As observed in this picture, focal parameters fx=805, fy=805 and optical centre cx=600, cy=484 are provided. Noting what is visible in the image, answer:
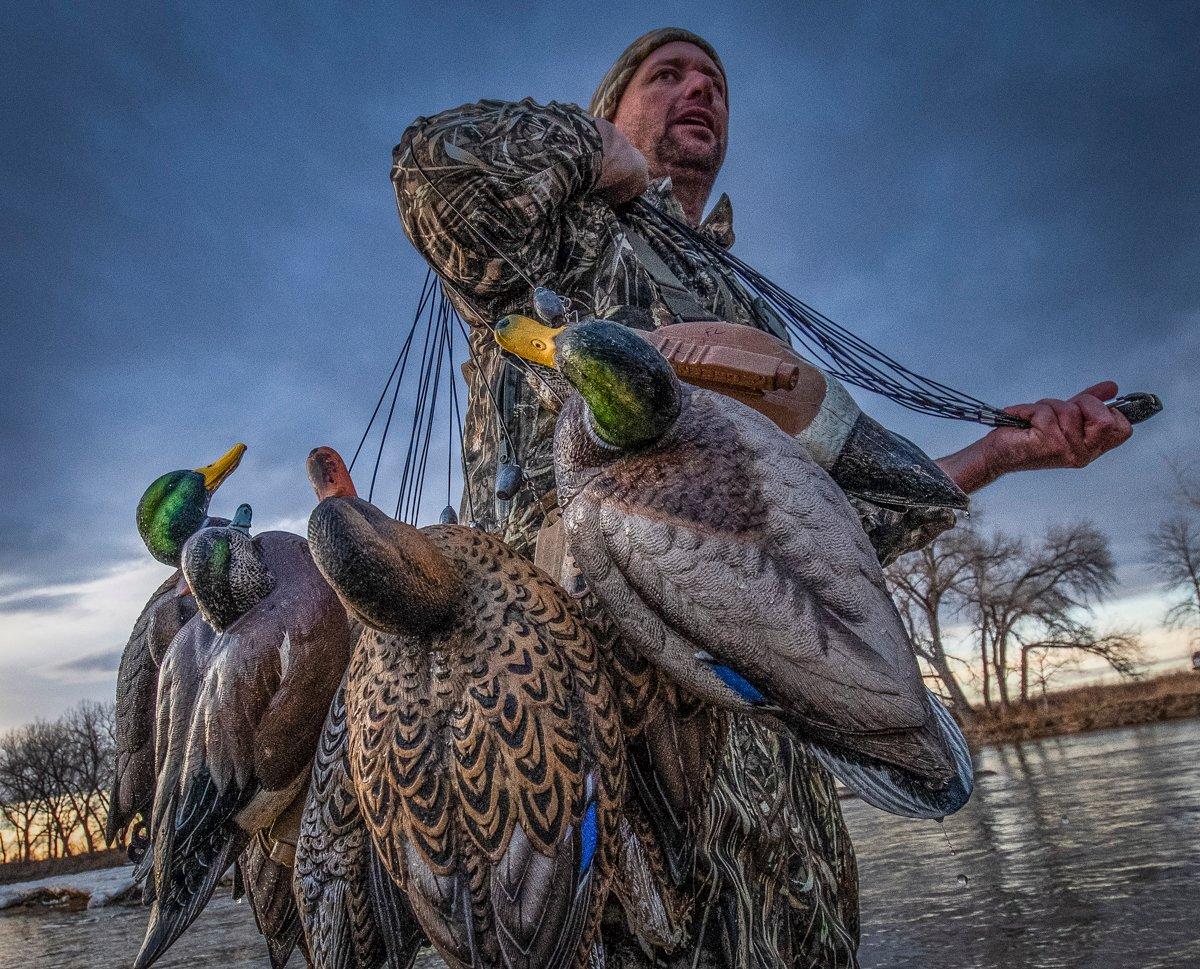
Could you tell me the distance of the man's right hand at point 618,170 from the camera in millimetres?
1311

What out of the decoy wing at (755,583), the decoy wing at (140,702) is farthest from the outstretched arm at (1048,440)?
the decoy wing at (140,702)

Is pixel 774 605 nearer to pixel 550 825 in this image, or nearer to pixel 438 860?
pixel 550 825

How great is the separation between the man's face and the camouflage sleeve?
0.70m

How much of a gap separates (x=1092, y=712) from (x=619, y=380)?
1930cm

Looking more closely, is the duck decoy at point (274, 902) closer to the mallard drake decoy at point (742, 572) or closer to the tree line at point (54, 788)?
the mallard drake decoy at point (742, 572)

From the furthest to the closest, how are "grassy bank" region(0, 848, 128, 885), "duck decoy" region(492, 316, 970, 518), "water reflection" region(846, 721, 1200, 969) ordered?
"grassy bank" region(0, 848, 128, 885) → "water reflection" region(846, 721, 1200, 969) → "duck decoy" region(492, 316, 970, 518)

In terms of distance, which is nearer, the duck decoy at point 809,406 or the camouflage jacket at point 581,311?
the duck decoy at point 809,406

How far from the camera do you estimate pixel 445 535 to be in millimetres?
897

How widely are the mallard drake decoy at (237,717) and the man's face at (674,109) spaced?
4.45ft

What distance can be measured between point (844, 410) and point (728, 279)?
2.46ft

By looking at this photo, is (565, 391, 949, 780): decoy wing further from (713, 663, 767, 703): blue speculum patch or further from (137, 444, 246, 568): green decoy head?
(137, 444, 246, 568): green decoy head

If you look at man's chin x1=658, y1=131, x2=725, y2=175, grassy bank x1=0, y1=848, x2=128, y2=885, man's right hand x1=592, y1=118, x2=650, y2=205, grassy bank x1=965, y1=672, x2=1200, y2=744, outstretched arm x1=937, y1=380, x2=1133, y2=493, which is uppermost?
man's chin x1=658, y1=131, x2=725, y2=175

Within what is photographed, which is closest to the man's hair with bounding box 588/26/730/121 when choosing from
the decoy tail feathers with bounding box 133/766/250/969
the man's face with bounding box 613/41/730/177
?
the man's face with bounding box 613/41/730/177

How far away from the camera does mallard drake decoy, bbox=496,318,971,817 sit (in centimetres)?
69
